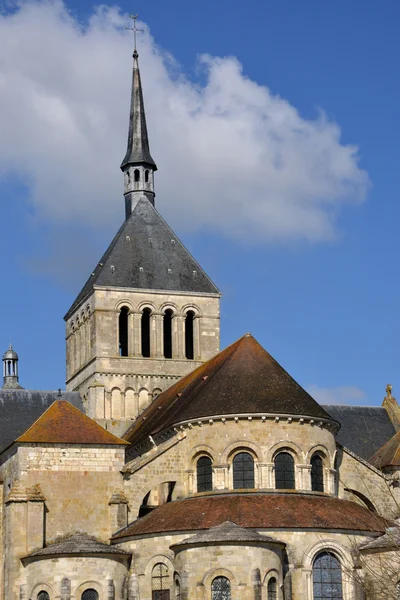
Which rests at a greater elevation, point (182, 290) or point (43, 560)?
point (182, 290)

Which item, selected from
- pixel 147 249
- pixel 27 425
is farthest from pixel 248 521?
pixel 147 249

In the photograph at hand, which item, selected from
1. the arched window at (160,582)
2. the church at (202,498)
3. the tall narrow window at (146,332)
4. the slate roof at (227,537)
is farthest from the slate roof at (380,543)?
the tall narrow window at (146,332)

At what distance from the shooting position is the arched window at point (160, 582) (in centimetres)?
4333

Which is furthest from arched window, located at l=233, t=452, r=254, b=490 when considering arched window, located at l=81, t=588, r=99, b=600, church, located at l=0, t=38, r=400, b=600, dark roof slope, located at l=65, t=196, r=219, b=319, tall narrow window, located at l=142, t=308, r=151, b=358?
dark roof slope, located at l=65, t=196, r=219, b=319

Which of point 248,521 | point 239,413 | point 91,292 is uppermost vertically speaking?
point 91,292

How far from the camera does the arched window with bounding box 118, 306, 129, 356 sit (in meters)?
62.2

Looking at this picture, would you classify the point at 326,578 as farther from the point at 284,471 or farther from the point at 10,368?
the point at 10,368

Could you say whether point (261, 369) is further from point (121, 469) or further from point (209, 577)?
point (209, 577)

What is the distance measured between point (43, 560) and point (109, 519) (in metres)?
3.81

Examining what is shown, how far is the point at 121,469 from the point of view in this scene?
48406 mm

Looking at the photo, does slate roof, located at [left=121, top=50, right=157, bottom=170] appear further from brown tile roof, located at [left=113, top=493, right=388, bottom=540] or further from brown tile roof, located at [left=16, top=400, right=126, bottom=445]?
brown tile roof, located at [left=113, top=493, right=388, bottom=540]

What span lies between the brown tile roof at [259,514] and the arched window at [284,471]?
68 cm

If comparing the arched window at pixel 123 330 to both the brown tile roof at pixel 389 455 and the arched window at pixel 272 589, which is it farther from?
the arched window at pixel 272 589

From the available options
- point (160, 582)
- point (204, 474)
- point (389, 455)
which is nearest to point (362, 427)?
point (389, 455)
